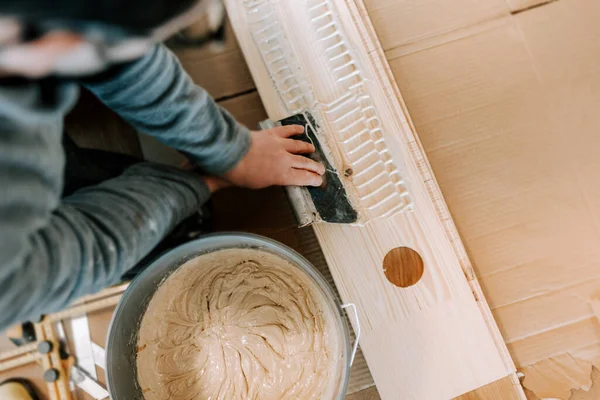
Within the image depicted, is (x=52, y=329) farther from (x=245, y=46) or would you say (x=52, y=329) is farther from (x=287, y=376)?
(x=245, y=46)

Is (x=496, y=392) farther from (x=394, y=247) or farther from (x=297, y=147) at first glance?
(x=297, y=147)

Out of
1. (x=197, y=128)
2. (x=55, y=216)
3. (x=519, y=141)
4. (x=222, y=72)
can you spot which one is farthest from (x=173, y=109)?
(x=519, y=141)

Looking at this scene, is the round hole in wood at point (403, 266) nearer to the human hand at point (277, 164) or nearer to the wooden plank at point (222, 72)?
the human hand at point (277, 164)

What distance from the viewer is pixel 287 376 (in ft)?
2.10

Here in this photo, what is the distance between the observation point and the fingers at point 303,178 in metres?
0.62

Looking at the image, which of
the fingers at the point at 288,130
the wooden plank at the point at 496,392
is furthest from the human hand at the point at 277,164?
the wooden plank at the point at 496,392

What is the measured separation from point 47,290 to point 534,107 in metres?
0.77

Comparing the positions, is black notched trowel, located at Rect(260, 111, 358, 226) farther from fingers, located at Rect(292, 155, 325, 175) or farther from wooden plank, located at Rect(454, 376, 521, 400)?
wooden plank, located at Rect(454, 376, 521, 400)

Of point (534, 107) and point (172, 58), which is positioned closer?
point (172, 58)

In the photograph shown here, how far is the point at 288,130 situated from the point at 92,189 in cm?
27

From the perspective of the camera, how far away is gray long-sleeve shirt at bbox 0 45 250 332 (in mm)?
313

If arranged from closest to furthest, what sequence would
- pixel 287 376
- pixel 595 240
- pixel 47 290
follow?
pixel 47 290 → pixel 287 376 → pixel 595 240

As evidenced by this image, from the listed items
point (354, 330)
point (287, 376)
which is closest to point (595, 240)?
point (354, 330)

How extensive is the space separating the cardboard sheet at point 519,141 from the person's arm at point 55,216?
47cm
